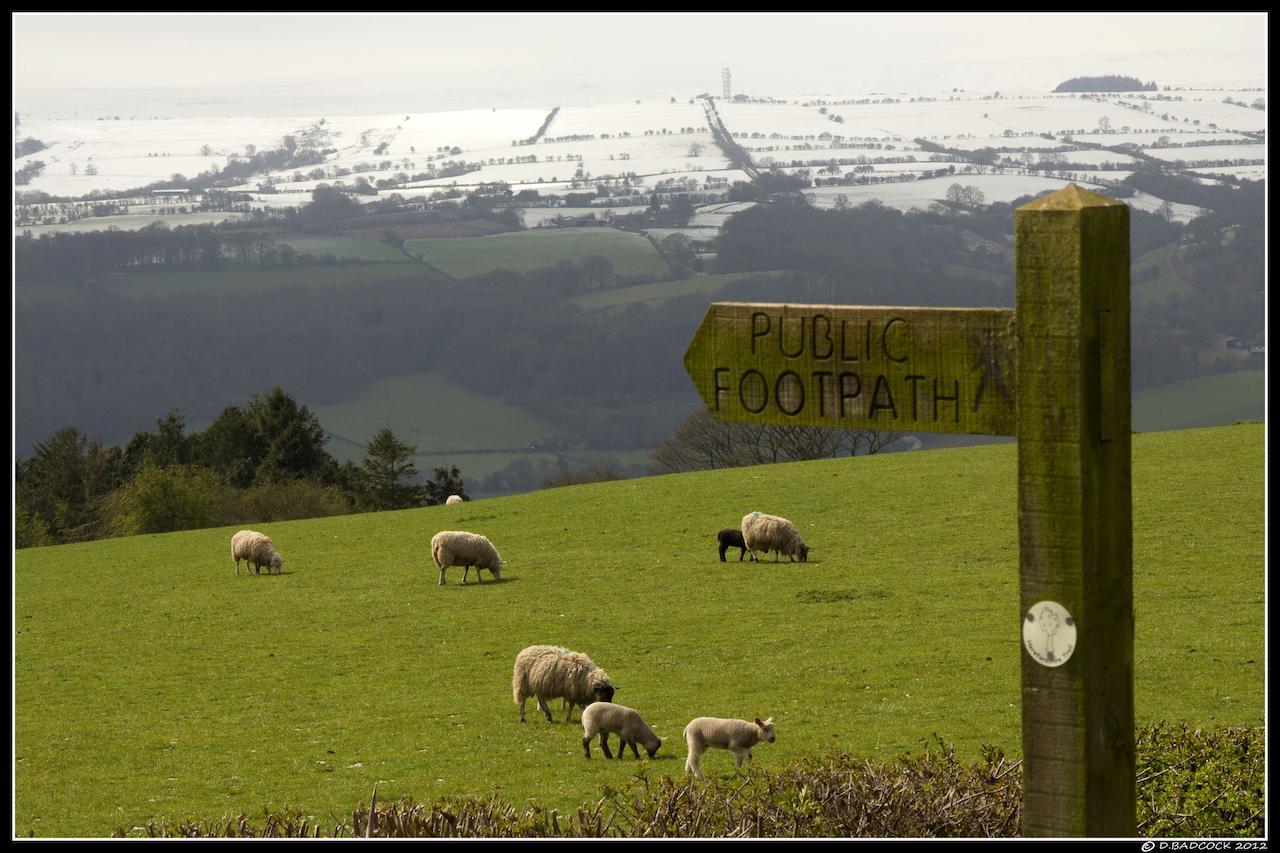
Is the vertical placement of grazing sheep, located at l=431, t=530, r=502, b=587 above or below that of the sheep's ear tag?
below

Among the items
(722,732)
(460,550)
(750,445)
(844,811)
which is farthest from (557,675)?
(750,445)

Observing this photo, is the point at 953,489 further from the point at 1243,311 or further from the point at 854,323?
the point at 1243,311

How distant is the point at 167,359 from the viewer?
19300 centimetres

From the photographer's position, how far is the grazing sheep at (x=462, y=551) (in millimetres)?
28047

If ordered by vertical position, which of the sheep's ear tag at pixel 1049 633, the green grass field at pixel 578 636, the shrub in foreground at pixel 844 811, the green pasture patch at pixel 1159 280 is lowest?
the green grass field at pixel 578 636

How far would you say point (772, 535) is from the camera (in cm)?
2845

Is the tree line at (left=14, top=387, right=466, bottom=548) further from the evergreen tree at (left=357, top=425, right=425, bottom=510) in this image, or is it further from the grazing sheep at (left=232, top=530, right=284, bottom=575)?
the grazing sheep at (left=232, top=530, right=284, bottom=575)

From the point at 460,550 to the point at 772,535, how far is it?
687cm

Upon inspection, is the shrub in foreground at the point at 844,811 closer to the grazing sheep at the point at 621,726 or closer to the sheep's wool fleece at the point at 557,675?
the grazing sheep at the point at 621,726

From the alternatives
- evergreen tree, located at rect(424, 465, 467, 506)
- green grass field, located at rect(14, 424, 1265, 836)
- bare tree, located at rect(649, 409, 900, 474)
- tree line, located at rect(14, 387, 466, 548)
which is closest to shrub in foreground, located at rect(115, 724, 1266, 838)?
green grass field, located at rect(14, 424, 1265, 836)

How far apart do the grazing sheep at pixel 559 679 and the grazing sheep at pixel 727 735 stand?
120 inches

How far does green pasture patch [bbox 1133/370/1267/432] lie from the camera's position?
441ft

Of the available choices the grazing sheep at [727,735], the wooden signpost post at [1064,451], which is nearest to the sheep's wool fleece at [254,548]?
the grazing sheep at [727,735]

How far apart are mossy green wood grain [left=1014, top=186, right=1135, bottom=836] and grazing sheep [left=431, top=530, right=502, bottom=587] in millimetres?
25118
